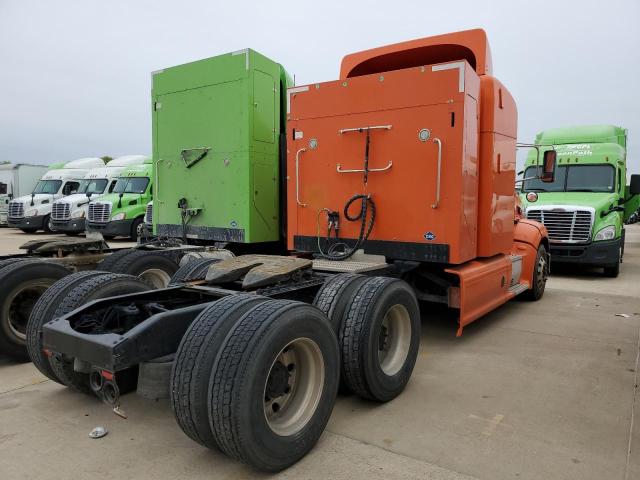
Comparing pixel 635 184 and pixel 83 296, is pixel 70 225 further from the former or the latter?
pixel 635 184

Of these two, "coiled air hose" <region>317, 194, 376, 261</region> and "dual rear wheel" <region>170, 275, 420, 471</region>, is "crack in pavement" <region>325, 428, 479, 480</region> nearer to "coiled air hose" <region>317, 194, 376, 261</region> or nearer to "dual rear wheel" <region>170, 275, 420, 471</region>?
"dual rear wheel" <region>170, 275, 420, 471</region>

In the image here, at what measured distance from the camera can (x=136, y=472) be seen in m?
2.82

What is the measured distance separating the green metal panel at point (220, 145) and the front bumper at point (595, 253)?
6553 millimetres

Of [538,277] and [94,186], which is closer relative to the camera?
[538,277]

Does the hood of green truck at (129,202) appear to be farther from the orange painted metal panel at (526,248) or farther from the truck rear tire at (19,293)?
the orange painted metal panel at (526,248)

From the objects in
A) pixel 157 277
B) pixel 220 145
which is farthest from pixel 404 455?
pixel 220 145

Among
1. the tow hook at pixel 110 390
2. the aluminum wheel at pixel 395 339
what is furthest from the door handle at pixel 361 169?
the tow hook at pixel 110 390

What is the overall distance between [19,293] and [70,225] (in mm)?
15730

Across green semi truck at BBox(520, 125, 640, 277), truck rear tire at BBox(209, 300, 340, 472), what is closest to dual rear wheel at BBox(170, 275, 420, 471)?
truck rear tire at BBox(209, 300, 340, 472)

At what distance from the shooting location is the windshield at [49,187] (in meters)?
22.2

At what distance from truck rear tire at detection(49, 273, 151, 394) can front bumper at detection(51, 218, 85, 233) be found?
16.6 metres

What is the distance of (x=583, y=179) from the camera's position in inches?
444

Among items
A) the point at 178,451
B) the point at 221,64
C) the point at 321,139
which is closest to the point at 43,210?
the point at 221,64

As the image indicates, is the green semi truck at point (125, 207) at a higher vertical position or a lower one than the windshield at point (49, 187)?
lower
